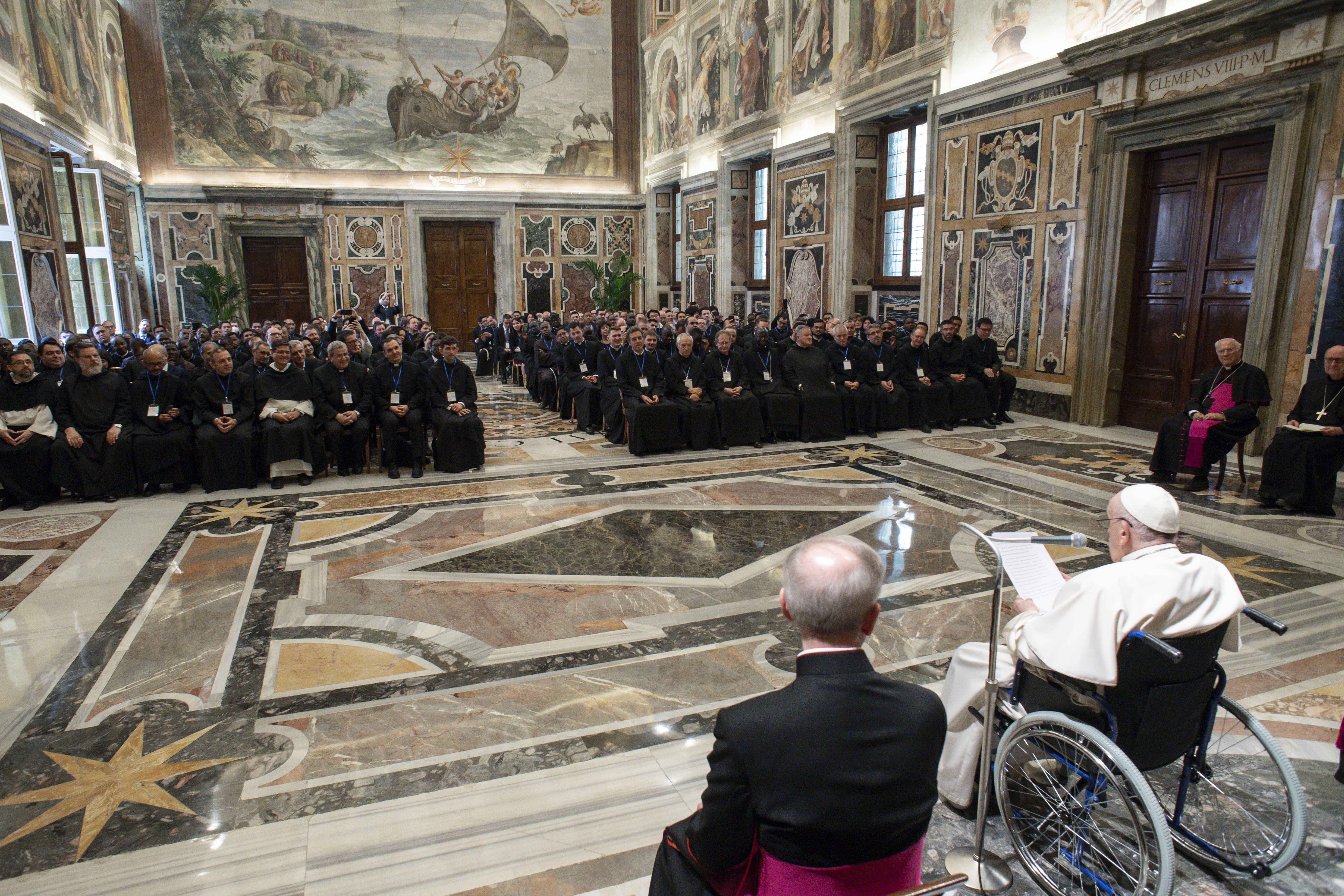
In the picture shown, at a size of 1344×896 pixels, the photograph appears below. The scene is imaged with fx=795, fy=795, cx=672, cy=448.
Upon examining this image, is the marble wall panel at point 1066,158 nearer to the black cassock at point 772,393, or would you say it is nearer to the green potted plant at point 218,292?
the black cassock at point 772,393

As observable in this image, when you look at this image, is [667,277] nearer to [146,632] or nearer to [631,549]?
[631,549]

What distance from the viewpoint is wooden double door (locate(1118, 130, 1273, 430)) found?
7.89 m

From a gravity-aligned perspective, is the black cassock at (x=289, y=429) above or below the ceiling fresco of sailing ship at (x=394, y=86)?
below

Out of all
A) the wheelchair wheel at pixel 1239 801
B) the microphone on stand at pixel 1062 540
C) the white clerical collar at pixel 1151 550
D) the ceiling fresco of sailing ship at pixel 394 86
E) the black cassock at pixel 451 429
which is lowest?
the wheelchair wheel at pixel 1239 801

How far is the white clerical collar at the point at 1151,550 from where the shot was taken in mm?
2164

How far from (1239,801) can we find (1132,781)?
1090 mm

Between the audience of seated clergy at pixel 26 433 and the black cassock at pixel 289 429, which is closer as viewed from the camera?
the audience of seated clergy at pixel 26 433

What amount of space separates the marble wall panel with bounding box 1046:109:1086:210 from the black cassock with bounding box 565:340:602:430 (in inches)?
227

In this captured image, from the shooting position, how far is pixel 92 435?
7.06 metres

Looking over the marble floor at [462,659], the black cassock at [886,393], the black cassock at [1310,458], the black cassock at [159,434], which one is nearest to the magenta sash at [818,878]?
the marble floor at [462,659]

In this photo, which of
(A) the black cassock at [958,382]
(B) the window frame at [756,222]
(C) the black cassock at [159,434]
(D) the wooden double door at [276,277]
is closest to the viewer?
(C) the black cassock at [159,434]

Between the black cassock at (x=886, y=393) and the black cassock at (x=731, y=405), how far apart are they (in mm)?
1534

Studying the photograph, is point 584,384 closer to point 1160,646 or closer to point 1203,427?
point 1203,427

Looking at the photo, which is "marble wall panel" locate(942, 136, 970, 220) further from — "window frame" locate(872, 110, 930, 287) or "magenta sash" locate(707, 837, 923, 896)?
"magenta sash" locate(707, 837, 923, 896)
